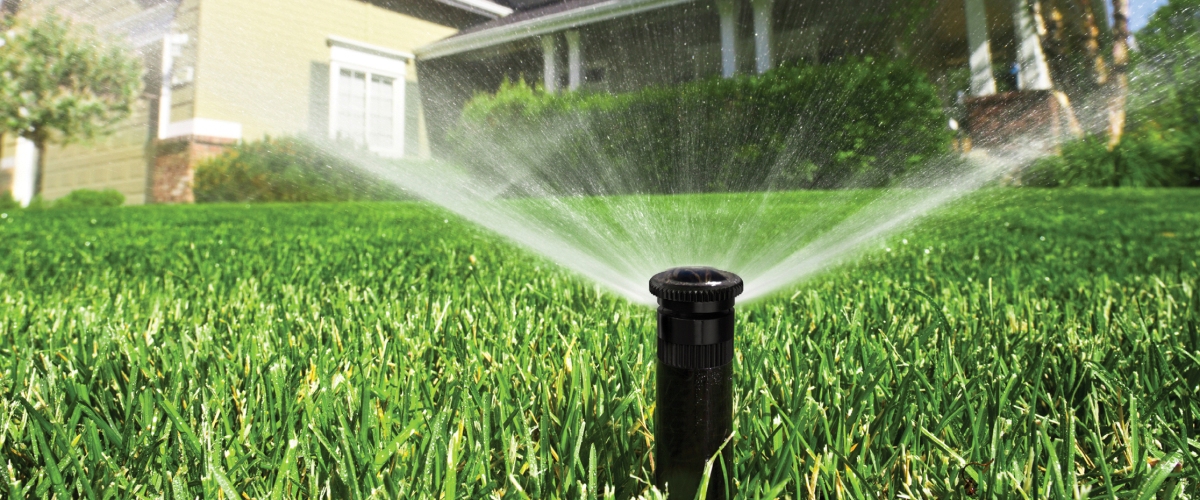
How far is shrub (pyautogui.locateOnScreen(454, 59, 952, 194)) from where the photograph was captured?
1.87m

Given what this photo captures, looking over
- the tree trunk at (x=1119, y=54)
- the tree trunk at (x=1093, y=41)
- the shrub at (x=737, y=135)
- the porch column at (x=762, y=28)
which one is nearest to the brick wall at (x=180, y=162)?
A: the porch column at (x=762, y=28)

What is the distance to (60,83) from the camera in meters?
13.7

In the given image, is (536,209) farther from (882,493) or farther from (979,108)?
(979,108)

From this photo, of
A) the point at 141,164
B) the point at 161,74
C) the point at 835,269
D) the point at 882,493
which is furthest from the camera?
the point at 141,164

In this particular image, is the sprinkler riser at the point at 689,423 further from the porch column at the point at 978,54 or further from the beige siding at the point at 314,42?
the beige siding at the point at 314,42

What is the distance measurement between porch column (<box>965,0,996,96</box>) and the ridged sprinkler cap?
8.45ft

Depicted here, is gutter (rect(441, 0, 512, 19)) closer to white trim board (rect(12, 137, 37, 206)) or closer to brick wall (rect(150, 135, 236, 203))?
brick wall (rect(150, 135, 236, 203))

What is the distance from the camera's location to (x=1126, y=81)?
2.85m

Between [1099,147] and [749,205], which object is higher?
[1099,147]

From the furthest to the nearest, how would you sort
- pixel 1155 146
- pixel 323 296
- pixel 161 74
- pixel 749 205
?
pixel 161 74 → pixel 1155 146 → pixel 323 296 → pixel 749 205

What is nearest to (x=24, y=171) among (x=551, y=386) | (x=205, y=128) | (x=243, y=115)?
(x=205, y=128)

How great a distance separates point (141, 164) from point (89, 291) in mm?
13315

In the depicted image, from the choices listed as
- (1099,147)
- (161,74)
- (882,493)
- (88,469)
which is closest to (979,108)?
(882,493)

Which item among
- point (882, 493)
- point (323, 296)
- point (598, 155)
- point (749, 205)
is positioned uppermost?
point (598, 155)
